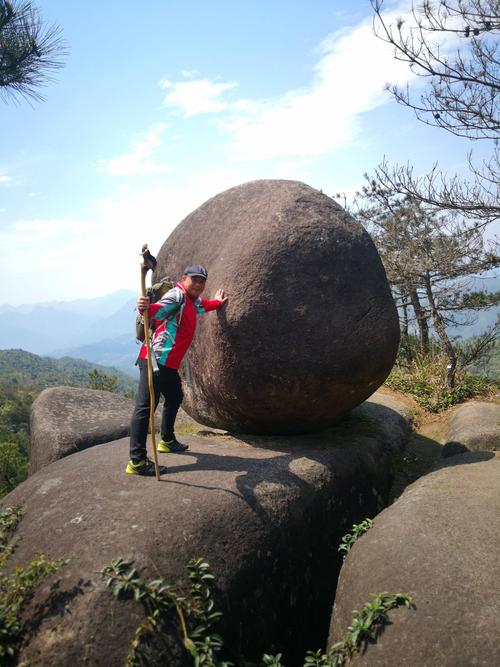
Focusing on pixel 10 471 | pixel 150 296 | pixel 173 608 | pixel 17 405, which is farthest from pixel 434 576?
pixel 17 405

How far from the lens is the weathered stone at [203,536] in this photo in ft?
9.81

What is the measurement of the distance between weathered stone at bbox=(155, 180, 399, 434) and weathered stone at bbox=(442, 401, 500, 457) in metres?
1.66

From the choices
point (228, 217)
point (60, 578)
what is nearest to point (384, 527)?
point (60, 578)

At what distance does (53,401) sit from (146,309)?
13.1 feet

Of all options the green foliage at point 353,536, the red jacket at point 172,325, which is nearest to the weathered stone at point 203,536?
the green foliage at point 353,536

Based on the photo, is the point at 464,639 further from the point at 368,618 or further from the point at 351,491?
the point at 351,491

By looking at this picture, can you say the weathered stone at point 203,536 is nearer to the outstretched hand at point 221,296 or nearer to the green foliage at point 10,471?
the outstretched hand at point 221,296

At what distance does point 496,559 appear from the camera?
3.31m

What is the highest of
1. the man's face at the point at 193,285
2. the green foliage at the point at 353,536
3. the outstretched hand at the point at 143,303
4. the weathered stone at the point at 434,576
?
the man's face at the point at 193,285

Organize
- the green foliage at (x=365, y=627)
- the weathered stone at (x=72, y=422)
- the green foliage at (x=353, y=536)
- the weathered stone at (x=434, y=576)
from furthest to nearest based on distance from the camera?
1. the weathered stone at (x=72, y=422)
2. the green foliage at (x=353, y=536)
3. the green foliage at (x=365, y=627)
4. the weathered stone at (x=434, y=576)

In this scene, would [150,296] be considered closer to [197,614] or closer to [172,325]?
[172,325]

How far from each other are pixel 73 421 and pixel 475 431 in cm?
562

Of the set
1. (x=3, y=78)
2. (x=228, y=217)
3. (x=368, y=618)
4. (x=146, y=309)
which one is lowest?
(x=368, y=618)

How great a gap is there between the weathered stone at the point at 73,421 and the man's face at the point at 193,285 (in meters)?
2.55
